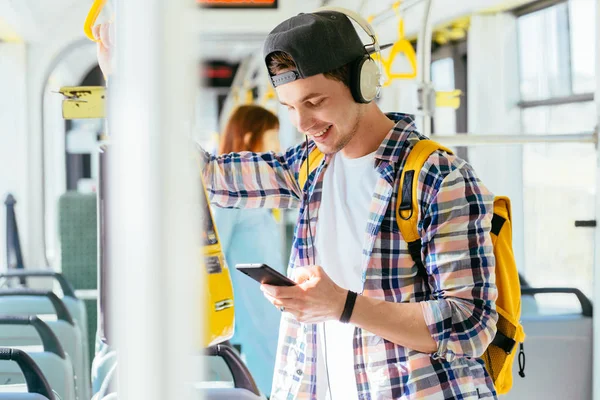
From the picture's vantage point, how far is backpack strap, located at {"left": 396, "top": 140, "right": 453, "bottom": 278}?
4.57 ft

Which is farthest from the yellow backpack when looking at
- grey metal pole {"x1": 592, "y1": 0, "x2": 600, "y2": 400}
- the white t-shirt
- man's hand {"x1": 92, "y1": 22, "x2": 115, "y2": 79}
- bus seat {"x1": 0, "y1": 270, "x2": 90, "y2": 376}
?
bus seat {"x1": 0, "y1": 270, "x2": 90, "y2": 376}

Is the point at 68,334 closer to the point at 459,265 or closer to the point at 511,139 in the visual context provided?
the point at 511,139

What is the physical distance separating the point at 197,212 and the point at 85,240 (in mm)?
3841

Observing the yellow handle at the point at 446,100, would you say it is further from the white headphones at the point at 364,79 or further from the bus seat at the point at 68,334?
the bus seat at the point at 68,334

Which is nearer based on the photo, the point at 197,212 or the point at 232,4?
the point at 197,212

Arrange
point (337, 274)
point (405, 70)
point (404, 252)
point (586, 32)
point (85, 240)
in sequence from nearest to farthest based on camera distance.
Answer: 1. point (404, 252)
2. point (337, 274)
3. point (586, 32)
4. point (85, 240)
5. point (405, 70)

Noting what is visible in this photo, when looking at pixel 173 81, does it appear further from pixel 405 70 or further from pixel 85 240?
pixel 405 70

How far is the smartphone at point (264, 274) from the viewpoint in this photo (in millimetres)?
1188

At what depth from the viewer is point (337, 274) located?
152 cm

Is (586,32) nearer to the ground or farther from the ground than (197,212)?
farther from the ground

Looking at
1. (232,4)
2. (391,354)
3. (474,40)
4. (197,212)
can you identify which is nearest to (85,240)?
(232,4)

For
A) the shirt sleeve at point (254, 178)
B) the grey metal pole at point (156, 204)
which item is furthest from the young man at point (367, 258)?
the grey metal pole at point (156, 204)

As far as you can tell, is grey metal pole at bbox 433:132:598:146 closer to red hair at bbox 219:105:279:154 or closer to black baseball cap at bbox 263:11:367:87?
red hair at bbox 219:105:279:154

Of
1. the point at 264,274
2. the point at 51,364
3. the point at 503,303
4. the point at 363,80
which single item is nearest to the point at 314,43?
the point at 363,80
